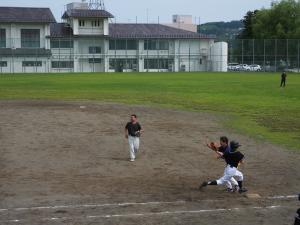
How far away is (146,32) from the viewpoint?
10356 cm

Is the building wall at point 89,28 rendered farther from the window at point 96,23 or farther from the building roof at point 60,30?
the building roof at point 60,30

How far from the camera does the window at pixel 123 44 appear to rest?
101000mm

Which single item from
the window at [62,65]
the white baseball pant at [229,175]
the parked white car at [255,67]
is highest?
the window at [62,65]

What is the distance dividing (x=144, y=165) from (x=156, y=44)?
3438 inches

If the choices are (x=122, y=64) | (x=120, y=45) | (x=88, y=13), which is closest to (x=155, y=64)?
(x=122, y=64)

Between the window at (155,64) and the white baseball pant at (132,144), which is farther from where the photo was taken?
the window at (155,64)

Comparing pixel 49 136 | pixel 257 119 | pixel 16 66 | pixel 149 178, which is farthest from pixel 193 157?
pixel 16 66

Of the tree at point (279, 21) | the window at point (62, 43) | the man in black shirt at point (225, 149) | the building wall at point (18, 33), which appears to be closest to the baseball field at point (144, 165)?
the man in black shirt at point (225, 149)

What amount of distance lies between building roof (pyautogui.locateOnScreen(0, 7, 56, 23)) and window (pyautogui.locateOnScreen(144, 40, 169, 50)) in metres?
17.0

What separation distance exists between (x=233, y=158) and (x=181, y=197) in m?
1.48

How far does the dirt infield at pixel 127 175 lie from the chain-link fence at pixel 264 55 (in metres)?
74.6

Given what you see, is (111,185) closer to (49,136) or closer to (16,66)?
(49,136)

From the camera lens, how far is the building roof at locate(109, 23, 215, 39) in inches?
4006

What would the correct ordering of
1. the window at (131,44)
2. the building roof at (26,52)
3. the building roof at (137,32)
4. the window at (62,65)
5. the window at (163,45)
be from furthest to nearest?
1. the window at (163,45)
2. the window at (131,44)
3. the building roof at (137,32)
4. the window at (62,65)
5. the building roof at (26,52)
